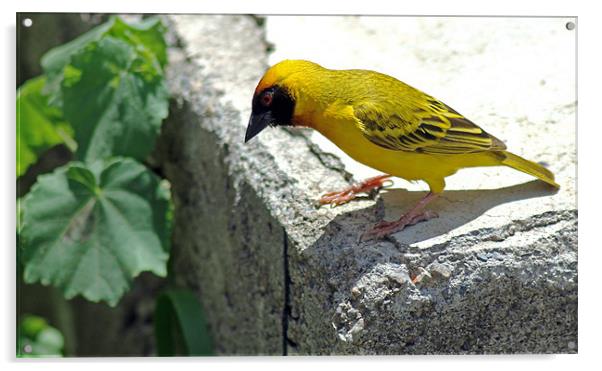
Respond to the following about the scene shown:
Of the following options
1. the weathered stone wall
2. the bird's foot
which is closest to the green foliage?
the weathered stone wall

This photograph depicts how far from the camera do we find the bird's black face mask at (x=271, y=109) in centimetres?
249

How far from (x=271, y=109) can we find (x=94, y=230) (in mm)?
798

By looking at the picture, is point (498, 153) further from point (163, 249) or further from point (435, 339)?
point (163, 249)

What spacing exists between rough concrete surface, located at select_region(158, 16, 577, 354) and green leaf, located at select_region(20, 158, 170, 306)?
12.0 inches

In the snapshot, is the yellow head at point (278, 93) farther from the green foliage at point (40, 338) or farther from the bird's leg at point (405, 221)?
the green foliage at point (40, 338)

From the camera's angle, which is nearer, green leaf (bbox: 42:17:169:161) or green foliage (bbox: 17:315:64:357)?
green leaf (bbox: 42:17:169:161)

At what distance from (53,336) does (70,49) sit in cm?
118

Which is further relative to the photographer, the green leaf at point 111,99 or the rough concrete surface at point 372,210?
the green leaf at point 111,99

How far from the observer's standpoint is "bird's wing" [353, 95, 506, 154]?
8.22ft

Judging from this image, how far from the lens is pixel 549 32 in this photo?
10.6ft

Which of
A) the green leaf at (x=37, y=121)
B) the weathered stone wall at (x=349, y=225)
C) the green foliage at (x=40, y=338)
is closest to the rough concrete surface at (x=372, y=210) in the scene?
the weathered stone wall at (x=349, y=225)

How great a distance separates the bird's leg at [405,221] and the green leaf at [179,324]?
1.07 metres

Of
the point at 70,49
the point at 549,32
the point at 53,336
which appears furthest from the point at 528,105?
the point at 53,336

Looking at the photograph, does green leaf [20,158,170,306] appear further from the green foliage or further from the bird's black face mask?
the bird's black face mask
